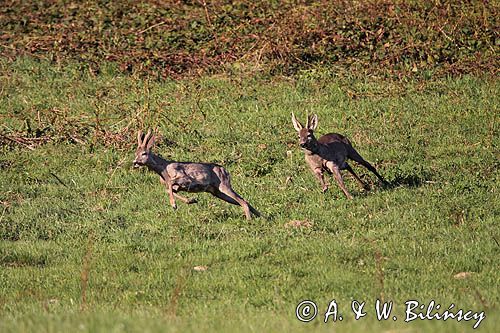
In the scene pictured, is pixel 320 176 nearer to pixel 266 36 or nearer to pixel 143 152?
pixel 143 152

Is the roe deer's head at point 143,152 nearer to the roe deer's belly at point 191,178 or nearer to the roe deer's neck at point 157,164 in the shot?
the roe deer's neck at point 157,164

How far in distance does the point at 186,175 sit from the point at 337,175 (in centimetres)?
250

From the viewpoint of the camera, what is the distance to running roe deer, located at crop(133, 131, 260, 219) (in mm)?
12422

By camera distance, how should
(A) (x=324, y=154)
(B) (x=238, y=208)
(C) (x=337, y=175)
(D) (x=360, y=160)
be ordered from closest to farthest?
(B) (x=238, y=208) → (C) (x=337, y=175) → (A) (x=324, y=154) → (D) (x=360, y=160)

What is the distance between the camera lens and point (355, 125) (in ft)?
57.8

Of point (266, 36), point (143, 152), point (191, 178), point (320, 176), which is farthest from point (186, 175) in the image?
point (266, 36)

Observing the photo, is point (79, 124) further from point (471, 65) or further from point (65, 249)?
point (471, 65)

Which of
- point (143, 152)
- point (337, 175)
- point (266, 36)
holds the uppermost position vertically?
point (143, 152)

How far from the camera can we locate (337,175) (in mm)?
14109

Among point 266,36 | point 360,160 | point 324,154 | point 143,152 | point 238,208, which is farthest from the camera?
point 266,36

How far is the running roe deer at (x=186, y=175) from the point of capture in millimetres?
12422

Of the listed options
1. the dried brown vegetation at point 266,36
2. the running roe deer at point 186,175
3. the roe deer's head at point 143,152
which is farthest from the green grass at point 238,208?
the roe deer's head at point 143,152

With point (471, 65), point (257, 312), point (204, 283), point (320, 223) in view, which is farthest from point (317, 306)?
point (471, 65)

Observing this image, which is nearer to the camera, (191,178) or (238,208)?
(191,178)
